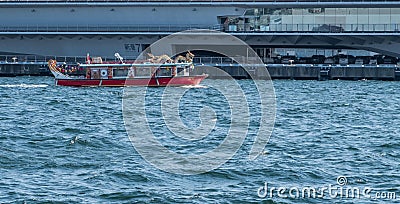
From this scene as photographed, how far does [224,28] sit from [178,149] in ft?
165

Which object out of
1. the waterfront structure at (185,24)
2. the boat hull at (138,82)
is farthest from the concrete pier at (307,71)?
the boat hull at (138,82)

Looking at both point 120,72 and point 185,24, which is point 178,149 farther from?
point 185,24

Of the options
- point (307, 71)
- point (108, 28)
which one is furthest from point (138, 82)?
point (108, 28)

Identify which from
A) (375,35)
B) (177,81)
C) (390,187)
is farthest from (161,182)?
(375,35)

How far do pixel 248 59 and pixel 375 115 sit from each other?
109 ft

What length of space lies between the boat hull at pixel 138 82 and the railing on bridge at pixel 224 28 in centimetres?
1511

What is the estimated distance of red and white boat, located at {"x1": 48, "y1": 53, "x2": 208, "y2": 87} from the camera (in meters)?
68.1

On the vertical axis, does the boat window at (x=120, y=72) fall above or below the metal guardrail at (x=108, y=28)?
below

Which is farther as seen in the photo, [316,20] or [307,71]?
[316,20]

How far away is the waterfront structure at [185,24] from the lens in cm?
8238

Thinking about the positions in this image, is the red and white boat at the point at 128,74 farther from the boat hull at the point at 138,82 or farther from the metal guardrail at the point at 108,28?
the metal guardrail at the point at 108,28

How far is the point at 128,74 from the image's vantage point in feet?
227

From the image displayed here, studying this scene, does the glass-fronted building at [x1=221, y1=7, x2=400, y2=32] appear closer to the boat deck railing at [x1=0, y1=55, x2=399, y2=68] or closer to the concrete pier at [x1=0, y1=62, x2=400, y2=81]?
the boat deck railing at [x1=0, y1=55, x2=399, y2=68]

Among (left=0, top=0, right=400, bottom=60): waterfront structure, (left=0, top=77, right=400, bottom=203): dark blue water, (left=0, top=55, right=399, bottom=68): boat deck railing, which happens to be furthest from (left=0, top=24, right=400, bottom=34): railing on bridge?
(left=0, top=77, right=400, bottom=203): dark blue water
